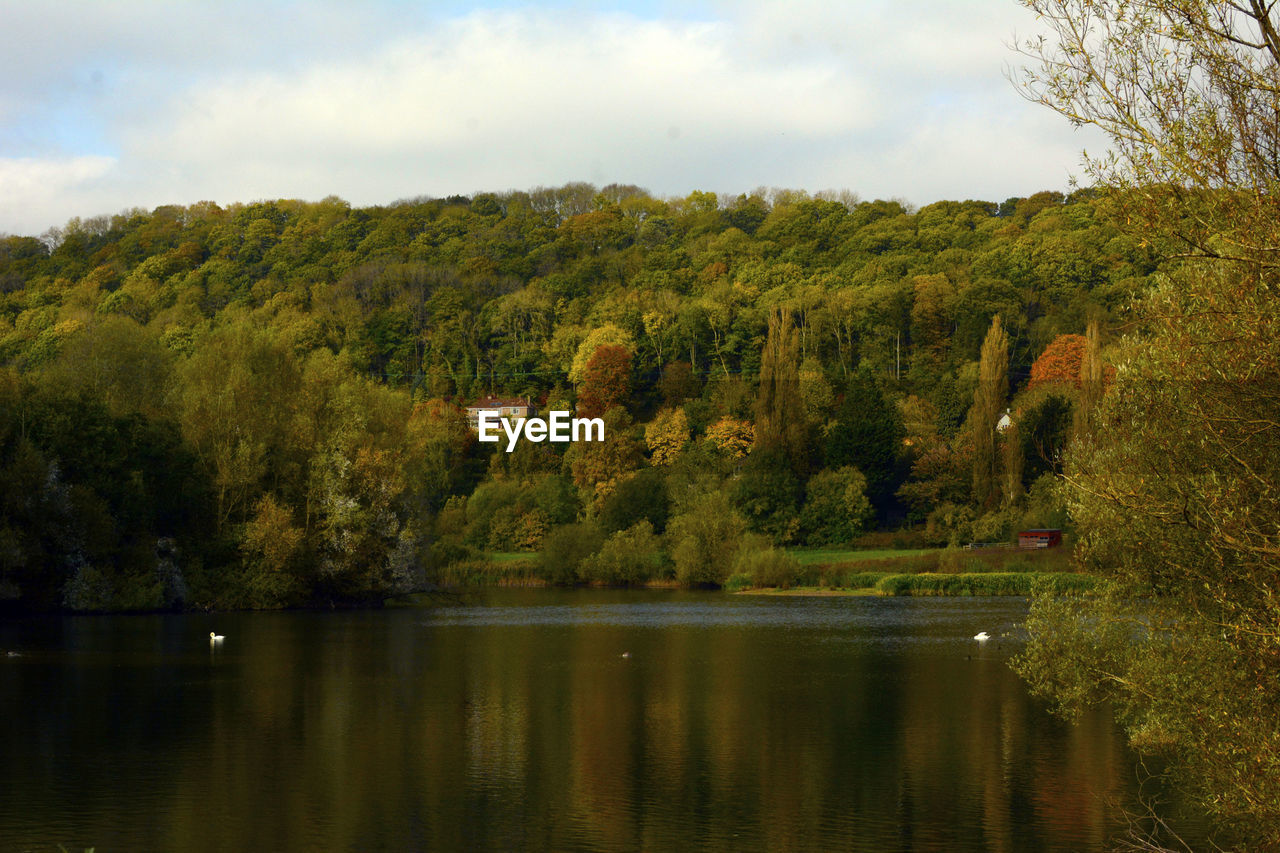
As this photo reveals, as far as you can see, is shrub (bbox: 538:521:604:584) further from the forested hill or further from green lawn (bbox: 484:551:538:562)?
green lawn (bbox: 484:551:538:562)

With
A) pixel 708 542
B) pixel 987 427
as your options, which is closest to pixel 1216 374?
pixel 708 542

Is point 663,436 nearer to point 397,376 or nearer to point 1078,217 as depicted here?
point 397,376

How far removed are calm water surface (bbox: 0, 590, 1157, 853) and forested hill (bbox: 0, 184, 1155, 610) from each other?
928 centimetres

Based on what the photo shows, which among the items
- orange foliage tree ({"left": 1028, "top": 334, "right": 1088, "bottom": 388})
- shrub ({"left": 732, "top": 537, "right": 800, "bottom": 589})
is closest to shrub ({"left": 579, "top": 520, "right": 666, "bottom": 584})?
shrub ({"left": 732, "top": 537, "right": 800, "bottom": 589})

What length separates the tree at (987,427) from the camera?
77750 millimetres

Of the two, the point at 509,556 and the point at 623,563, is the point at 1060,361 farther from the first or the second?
the point at 509,556

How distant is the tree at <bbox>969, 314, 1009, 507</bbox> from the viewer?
77.8 m

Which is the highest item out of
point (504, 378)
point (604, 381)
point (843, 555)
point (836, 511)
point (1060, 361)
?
point (504, 378)

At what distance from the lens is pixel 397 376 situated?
111m

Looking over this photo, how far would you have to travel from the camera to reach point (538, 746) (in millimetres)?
24562
